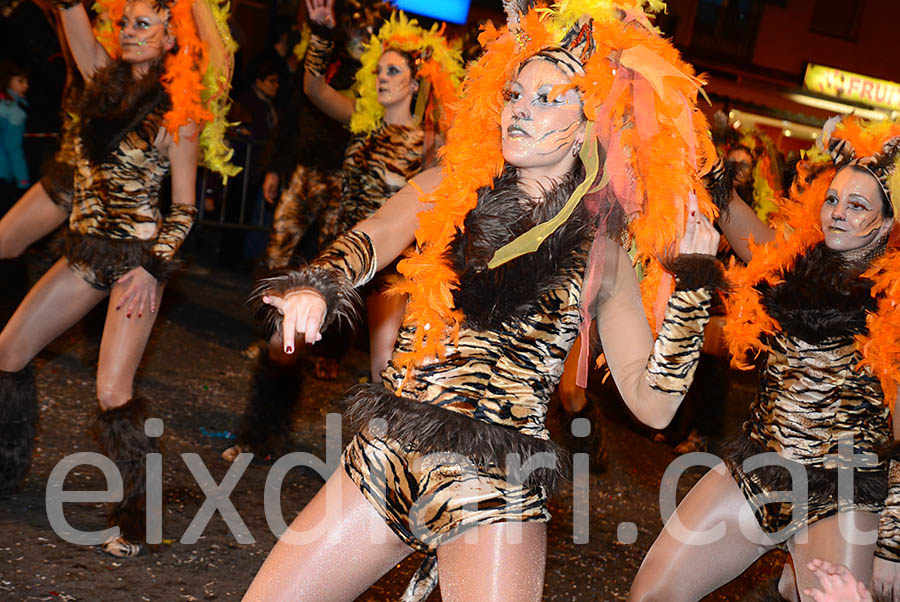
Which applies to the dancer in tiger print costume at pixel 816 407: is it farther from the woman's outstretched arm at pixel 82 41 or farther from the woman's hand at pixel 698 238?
the woman's outstretched arm at pixel 82 41

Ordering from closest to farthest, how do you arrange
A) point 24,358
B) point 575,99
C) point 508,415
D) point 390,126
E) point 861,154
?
point 508,415, point 575,99, point 861,154, point 24,358, point 390,126

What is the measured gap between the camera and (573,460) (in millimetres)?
5625

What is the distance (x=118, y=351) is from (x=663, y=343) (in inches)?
83.4

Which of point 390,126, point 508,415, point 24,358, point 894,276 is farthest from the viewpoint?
point 390,126

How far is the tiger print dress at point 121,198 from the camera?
3523 mm

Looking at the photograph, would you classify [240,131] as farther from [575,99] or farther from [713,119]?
[575,99]

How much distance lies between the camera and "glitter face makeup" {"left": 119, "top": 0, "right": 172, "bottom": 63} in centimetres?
362

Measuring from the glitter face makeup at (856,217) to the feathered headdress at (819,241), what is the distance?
0.04m

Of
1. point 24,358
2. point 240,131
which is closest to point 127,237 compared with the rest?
point 24,358

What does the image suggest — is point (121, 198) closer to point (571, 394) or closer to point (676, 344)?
point (676, 344)

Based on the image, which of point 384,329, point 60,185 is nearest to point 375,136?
point 384,329

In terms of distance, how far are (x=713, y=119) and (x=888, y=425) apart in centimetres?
191

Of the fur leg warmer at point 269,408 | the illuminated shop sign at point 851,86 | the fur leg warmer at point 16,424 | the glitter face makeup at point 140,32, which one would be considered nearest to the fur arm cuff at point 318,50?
the glitter face makeup at point 140,32

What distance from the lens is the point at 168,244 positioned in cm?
342
